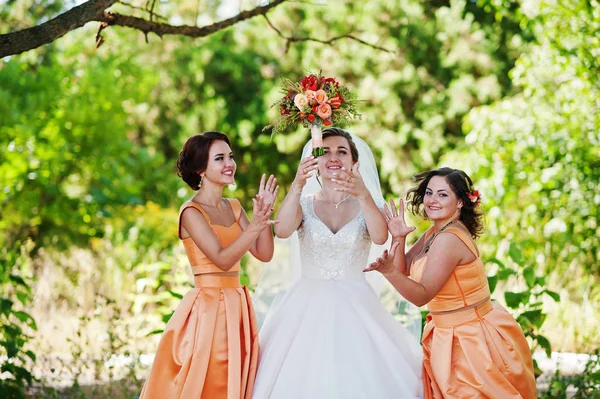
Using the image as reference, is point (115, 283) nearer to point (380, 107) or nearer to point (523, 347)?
point (523, 347)

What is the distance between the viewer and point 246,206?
16.1 meters

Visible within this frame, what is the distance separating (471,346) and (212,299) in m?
1.37

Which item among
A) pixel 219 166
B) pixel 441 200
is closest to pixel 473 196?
pixel 441 200

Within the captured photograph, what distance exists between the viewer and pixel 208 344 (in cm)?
390

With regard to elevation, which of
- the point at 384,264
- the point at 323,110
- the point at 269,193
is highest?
the point at 323,110

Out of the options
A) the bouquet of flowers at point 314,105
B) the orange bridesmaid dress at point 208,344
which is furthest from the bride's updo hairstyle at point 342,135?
the orange bridesmaid dress at point 208,344

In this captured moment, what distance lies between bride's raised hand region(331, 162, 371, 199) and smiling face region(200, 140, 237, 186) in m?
0.59

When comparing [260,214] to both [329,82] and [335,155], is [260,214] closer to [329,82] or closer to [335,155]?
[335,155]

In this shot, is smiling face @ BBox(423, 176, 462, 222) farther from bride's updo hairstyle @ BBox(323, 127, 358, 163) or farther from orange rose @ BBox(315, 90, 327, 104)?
orange rose @ BBox(315, 90, 327, 104)

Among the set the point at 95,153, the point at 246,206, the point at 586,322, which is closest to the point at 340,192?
the point at 586,322

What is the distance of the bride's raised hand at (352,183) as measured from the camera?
156 inches

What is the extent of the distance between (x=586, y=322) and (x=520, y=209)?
2.15 metres

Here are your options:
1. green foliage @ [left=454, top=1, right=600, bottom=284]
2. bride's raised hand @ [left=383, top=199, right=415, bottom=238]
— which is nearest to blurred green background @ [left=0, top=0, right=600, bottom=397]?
green foliage @ [left=454, top=1, right=600, bottom=284]

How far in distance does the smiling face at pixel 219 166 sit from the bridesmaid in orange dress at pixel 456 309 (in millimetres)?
909
